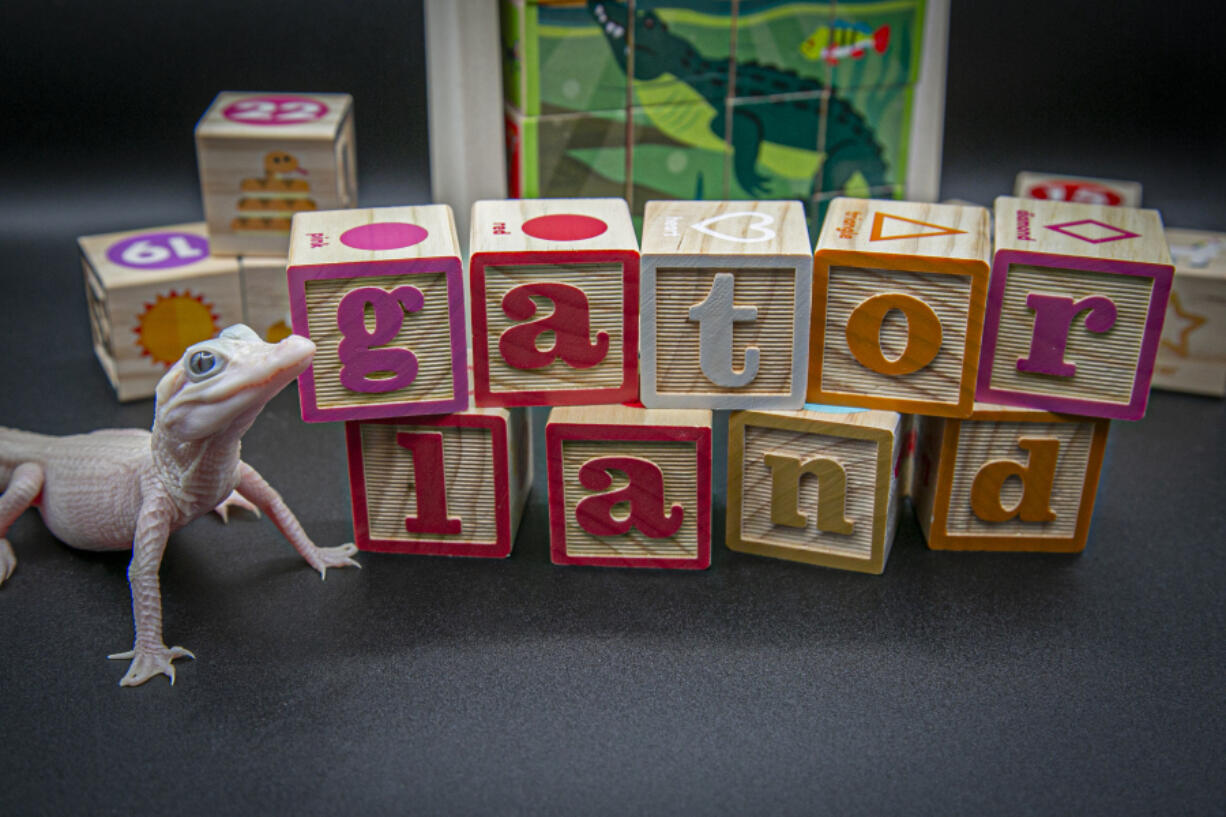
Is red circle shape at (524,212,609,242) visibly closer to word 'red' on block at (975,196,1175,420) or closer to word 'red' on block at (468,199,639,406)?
word 'red' on block at (468,199,639,406)

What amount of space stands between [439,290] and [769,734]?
1040mm

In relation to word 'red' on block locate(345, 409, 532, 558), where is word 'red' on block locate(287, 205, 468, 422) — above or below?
above

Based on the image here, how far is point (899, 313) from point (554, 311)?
0.68 m

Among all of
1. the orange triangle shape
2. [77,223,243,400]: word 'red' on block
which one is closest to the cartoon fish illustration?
the orange triangle shape

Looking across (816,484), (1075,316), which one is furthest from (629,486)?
(1075,316)

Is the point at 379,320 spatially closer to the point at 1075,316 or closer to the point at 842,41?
the point at 1075,316

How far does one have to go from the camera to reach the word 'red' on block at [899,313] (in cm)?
244

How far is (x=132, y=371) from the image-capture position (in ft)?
11.1

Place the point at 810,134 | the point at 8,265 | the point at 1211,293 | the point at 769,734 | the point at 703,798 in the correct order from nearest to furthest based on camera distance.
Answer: the point at 703,798 → the point at 769,734 → the point at 1211,293 → the point at 810,134 → the point at 8,265

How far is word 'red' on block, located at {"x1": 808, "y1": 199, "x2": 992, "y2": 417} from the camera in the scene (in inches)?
96.0

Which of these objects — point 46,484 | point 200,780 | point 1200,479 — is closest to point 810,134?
point 1200,479

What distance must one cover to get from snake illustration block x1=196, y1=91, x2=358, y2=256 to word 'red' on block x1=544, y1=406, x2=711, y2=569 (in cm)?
137

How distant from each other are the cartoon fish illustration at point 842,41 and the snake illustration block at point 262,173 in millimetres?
1447

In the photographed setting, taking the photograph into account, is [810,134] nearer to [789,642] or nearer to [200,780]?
[789,642]
